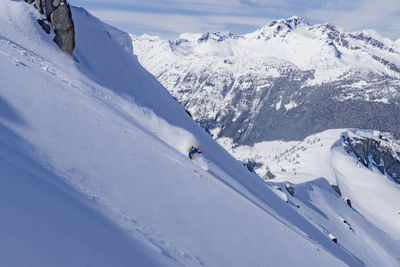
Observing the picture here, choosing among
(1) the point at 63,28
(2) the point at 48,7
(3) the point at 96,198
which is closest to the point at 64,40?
(1) the point at 63,28

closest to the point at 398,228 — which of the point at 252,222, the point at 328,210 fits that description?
the point at 328,210

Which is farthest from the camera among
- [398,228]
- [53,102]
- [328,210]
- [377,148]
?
[377,148]

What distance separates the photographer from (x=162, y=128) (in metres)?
28.3

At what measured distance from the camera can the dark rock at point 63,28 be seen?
91.4ft

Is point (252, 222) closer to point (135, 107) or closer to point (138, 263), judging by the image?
point (138, 263)

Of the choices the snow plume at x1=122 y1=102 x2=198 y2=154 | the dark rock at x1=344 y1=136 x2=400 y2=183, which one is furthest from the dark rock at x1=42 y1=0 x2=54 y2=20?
the dark rock at x1=344 y1=136 x2=400 y2=183

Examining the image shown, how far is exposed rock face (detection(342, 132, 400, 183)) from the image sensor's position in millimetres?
134250

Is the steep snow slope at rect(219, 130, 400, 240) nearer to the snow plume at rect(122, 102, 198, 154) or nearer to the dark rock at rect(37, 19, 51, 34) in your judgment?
the snow plume at rect(122, 102, 198, 154)

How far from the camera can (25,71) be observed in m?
17.5

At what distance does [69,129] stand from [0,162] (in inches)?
214

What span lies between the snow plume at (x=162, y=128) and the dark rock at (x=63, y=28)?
8.71 metres

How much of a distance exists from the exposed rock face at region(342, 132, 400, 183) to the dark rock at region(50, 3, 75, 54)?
431ft

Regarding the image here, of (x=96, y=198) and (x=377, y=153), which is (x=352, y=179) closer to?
(x=377, y=153)

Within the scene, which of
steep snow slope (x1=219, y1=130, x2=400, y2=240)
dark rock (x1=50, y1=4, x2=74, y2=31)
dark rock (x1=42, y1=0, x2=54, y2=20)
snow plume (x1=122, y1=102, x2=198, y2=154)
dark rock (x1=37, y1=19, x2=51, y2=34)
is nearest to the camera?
snow plume (x1=122, y1=102, x2=198, y2=154)
